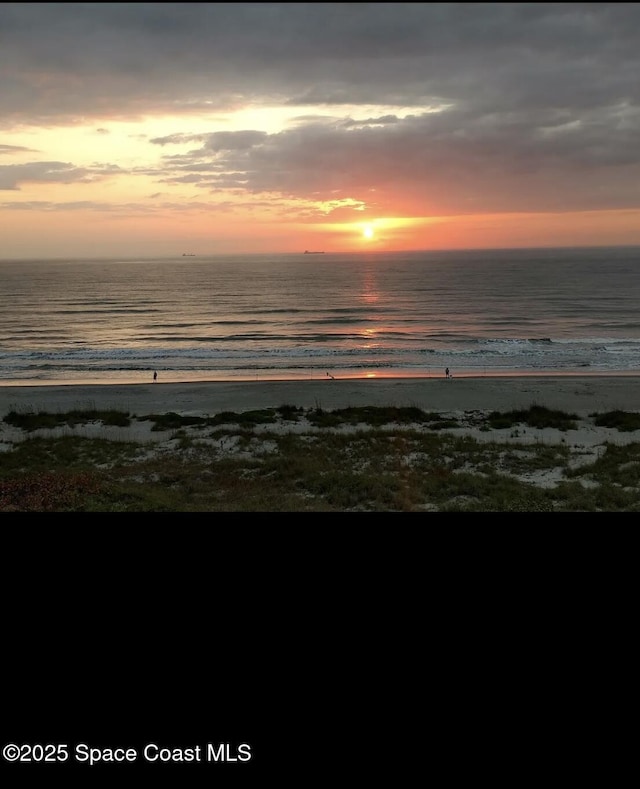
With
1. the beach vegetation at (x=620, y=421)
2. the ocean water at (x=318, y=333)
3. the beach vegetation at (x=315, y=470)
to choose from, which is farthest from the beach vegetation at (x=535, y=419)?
the ocean water at (x=318, y=333)

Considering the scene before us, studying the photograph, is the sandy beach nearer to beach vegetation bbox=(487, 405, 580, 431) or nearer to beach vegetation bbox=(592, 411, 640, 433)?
beach vegetation bbox=(592, 411, 640, 433)

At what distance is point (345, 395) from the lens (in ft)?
45.5

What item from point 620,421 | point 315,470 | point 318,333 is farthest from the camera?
point 318,333

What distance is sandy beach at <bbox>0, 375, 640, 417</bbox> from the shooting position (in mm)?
12742

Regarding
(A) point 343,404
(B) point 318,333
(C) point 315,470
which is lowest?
(A) point 343,404

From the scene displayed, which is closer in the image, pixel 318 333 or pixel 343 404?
pixel 343 404

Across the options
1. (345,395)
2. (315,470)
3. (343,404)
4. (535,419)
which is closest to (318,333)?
(345,395)

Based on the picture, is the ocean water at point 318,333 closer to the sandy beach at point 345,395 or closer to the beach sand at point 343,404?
the sandy beach at point 345,395

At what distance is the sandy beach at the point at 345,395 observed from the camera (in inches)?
502

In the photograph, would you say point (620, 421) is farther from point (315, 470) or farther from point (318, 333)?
point (318, 333)

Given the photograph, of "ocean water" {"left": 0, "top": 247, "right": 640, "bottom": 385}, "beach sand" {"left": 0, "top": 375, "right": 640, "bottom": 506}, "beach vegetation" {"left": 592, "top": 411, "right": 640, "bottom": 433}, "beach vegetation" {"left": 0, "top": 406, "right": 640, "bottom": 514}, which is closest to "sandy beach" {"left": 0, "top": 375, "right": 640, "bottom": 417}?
"beach sand" {"left": 0, "top": 375, "right": 640, "bottom": 506}

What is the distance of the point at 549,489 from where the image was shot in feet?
17.7

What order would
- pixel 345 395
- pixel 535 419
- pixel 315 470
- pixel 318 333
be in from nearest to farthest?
pixel 315 470 < pixel 535 419 < pixel 345 395 < pixel 318 333
